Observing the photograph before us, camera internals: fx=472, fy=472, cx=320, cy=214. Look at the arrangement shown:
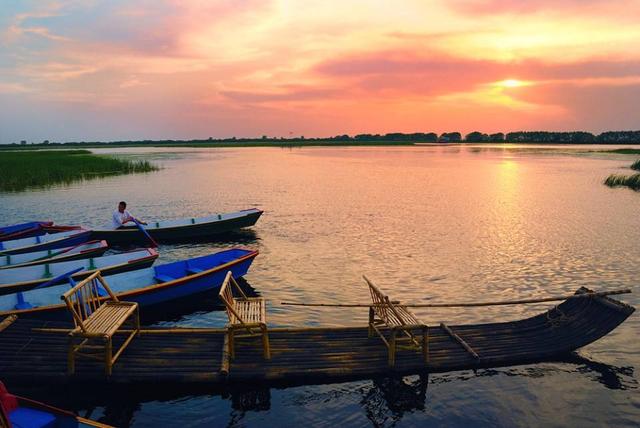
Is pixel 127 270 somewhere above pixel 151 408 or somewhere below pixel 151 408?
above

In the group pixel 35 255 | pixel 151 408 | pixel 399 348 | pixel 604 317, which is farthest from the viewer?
pixel 35 255

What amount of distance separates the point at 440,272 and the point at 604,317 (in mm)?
8847

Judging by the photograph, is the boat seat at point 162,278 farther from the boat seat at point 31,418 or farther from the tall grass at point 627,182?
the tall grass at point 627,182

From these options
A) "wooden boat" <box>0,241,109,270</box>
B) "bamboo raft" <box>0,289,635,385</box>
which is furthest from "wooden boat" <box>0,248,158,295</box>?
"bamboo raft" <box>0,289,635,385</box>

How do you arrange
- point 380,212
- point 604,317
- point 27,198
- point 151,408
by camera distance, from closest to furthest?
point 151,408 → point 604,317 → point 380,212 → point 27,198

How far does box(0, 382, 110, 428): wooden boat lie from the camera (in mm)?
6984

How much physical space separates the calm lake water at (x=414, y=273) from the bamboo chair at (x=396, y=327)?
36.2 inches

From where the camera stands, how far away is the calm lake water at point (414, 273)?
32.5 feet

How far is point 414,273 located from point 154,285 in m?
10.8

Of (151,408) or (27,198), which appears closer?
(151,408)

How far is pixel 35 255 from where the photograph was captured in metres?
18.7

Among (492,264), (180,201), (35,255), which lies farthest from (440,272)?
(180,201)

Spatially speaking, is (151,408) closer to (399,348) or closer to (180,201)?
(399,348)

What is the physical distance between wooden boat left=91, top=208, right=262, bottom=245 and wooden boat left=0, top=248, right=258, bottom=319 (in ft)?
29.4
